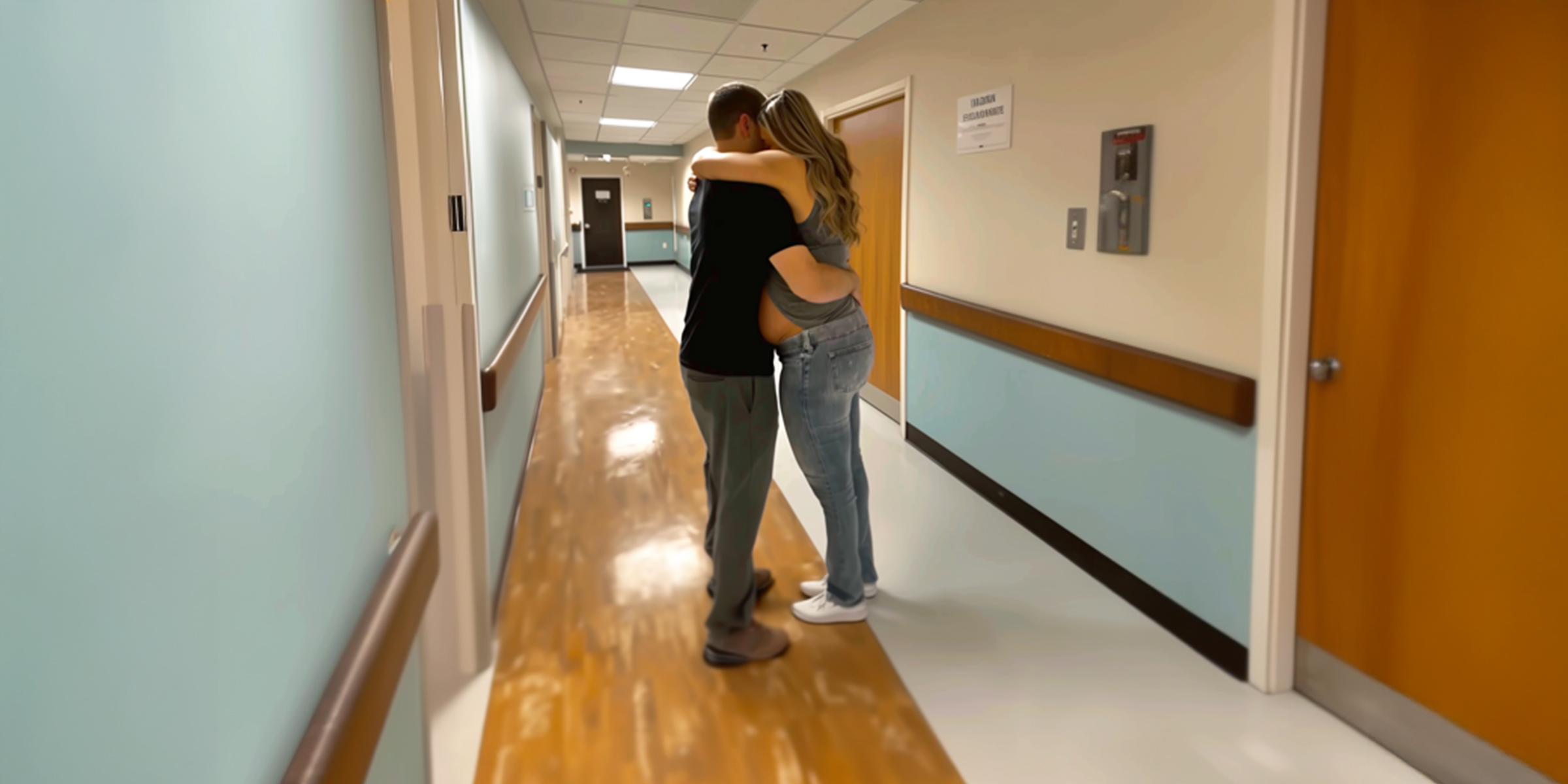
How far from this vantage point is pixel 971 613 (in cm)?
258

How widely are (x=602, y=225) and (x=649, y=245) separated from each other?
39.1 inches

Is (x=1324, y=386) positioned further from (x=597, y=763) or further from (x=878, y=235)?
(x=878, y=235)

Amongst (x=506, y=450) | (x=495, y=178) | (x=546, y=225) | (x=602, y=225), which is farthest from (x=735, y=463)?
(x=602, y=225)

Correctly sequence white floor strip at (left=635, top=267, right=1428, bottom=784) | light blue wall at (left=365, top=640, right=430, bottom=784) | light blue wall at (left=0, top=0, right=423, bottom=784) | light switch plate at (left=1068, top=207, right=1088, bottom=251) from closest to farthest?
light blue wall at (left=0, top=0, right=423, bottom=784)
light blue wall at (left=365, top=640, right=430, bottom=784)
white floor strip at (left=635, top=267, right=1428, bottom=784)
light switch plate at (left=1068, top=207, right=1088, bottom=251)

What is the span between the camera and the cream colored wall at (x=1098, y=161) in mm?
2154

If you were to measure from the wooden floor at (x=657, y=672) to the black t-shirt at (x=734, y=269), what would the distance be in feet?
2.68

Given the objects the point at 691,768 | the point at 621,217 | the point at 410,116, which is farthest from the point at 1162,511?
the point at 621,217

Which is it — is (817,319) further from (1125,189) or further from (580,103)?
(580,103)

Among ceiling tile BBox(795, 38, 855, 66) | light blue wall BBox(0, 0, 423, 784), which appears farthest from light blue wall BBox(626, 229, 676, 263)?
light blue wall BBox(0, 0, 423, 784)

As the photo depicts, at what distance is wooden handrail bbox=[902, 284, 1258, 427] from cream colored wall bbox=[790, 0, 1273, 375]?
5cm

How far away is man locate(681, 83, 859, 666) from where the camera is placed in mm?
2070

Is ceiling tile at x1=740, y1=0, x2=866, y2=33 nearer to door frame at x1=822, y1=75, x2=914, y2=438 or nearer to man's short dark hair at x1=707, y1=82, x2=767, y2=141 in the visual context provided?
door frame at x1=822, y1=75, x2=914, y2=438

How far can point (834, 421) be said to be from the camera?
7.46 ft

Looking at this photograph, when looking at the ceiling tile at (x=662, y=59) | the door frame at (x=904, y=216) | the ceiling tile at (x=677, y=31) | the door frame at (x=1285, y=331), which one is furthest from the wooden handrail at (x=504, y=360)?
the door frame at (x=1285, y=331)
